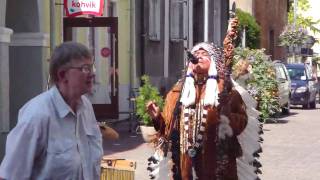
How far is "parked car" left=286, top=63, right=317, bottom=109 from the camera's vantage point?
31672mm

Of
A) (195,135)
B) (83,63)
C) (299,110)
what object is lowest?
(299,110)

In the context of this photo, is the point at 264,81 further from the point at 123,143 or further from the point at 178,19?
the point at 123,143

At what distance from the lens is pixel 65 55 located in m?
4.03

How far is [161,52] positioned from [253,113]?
19471 millimetres

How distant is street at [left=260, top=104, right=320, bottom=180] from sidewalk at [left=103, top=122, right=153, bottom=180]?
6.32 feet

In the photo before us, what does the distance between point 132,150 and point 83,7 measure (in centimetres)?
299

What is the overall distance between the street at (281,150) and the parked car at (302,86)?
783cm

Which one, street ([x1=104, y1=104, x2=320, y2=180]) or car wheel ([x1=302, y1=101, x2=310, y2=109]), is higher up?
street ([x1=104, y1=104, x2=320, y2=180])

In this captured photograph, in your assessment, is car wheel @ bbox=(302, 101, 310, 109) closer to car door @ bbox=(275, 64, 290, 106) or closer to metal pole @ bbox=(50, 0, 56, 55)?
car door @ bbox=(275, 64, 290, 106)

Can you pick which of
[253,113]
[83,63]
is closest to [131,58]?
[253,113]

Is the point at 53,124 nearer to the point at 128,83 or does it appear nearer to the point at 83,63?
the point at 83,63

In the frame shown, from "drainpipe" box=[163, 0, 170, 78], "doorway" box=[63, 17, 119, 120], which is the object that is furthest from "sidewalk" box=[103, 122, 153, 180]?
"drainpipe" box=[163, 0, 170, 78]

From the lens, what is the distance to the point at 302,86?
104 feet

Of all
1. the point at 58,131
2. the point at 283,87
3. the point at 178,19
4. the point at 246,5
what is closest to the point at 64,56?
the point at 58,131
